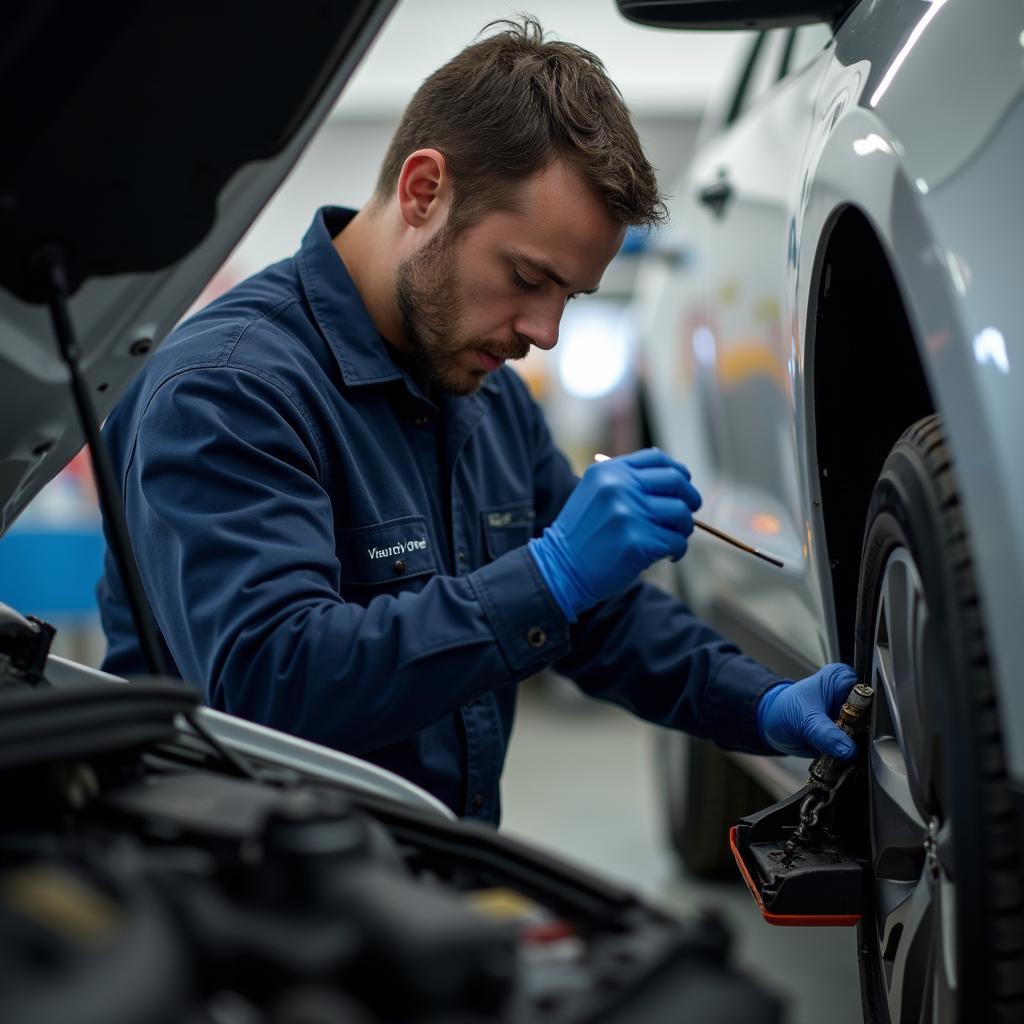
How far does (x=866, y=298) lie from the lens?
1.18 metres

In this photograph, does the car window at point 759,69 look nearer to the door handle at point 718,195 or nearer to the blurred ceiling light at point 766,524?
the door handle at point 718,195

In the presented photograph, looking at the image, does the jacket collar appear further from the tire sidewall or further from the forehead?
the tire sidewall

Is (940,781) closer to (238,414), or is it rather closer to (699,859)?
(238,414)

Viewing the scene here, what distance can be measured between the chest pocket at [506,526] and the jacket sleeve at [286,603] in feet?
1.06

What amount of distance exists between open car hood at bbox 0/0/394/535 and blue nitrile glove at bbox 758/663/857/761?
0.70m

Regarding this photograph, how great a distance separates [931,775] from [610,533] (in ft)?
1.14

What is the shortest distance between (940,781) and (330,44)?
71 centimetres

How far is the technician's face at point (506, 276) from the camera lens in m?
1.27

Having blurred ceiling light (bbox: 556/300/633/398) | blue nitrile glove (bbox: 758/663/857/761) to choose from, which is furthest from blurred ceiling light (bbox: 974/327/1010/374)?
blurred ceiling light (bbox: 556/300/633/398)

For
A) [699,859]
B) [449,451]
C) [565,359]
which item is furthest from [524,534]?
[565,359]

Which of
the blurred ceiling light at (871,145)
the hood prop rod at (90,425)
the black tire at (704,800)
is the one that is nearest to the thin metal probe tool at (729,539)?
the blurred ceiling light at (871,145)

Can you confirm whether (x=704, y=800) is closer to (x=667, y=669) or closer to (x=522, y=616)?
(x=667, y=669)

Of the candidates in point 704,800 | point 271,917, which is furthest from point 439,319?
point 704,800

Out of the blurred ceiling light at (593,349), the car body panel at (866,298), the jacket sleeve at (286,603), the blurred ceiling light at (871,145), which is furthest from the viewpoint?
the blurred ceiling light at (593,349)
